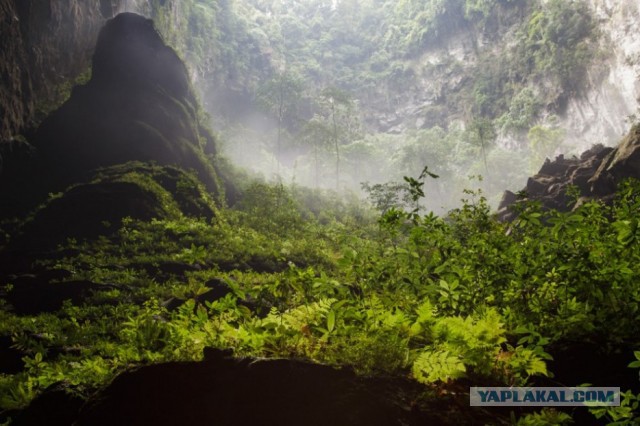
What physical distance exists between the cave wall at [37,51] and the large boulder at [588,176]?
20.3 m

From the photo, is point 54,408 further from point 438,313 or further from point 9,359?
point 9,359

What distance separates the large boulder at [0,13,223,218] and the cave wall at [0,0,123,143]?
1056 mm

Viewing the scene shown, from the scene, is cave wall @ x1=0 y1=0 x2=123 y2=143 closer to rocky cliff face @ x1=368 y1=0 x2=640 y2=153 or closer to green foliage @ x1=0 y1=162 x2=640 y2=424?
green foliage @ x1=0 y1=162 x2=640 y2=424

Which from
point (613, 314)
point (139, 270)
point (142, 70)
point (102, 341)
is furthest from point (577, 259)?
point (142, 70)

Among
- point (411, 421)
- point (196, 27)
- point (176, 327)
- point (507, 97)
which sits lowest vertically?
point (411, 421)

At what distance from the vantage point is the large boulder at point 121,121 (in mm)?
16969

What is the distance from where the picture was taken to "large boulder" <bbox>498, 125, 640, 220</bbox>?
17250 millimetres

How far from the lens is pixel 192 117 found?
24.4m

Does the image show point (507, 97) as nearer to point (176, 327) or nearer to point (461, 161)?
point (461, 161)

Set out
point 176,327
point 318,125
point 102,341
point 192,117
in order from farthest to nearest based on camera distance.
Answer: point 318,125 → point 192,117 → point 102,341 → point 176,327

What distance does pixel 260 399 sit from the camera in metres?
2.47

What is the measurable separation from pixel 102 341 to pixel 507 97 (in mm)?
70781

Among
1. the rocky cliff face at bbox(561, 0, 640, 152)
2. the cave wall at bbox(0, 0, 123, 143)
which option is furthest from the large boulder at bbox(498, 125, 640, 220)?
the rocky cliff face at bbox(561, 0, 640, 152)

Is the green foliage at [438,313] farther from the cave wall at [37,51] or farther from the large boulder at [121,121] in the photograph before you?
the cave wall at [37,51]
